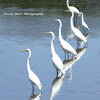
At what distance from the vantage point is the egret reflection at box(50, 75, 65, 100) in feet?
32.7

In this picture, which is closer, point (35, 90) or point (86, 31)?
point (35, 90)

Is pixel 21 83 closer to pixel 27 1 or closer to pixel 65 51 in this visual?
pixel 65 51

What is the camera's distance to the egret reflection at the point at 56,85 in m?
9.97

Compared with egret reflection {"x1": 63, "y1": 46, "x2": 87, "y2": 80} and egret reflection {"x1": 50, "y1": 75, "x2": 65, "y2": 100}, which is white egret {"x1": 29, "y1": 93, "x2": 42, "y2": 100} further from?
egret reflection {"x1": 63, "y1": 46, "x2": 87, "y2": 80}

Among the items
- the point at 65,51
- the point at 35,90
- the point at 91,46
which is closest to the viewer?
the point at 35,90

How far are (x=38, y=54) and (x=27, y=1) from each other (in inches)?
737

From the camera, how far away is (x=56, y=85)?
10.8 meters

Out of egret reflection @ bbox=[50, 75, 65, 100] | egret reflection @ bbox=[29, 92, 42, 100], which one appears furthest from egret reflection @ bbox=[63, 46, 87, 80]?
egret reflection @ bbox=[29, 92, 42, 100]

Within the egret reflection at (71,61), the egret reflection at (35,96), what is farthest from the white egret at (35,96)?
the egret reflection at (71,61)

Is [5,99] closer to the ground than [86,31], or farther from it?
farther from it

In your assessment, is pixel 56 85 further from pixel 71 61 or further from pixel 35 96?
pixel 71 61

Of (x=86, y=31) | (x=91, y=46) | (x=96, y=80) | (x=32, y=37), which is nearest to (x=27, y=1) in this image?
(x=86, y=31)

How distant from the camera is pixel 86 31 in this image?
20.4 metres

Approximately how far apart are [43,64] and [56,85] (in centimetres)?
224
